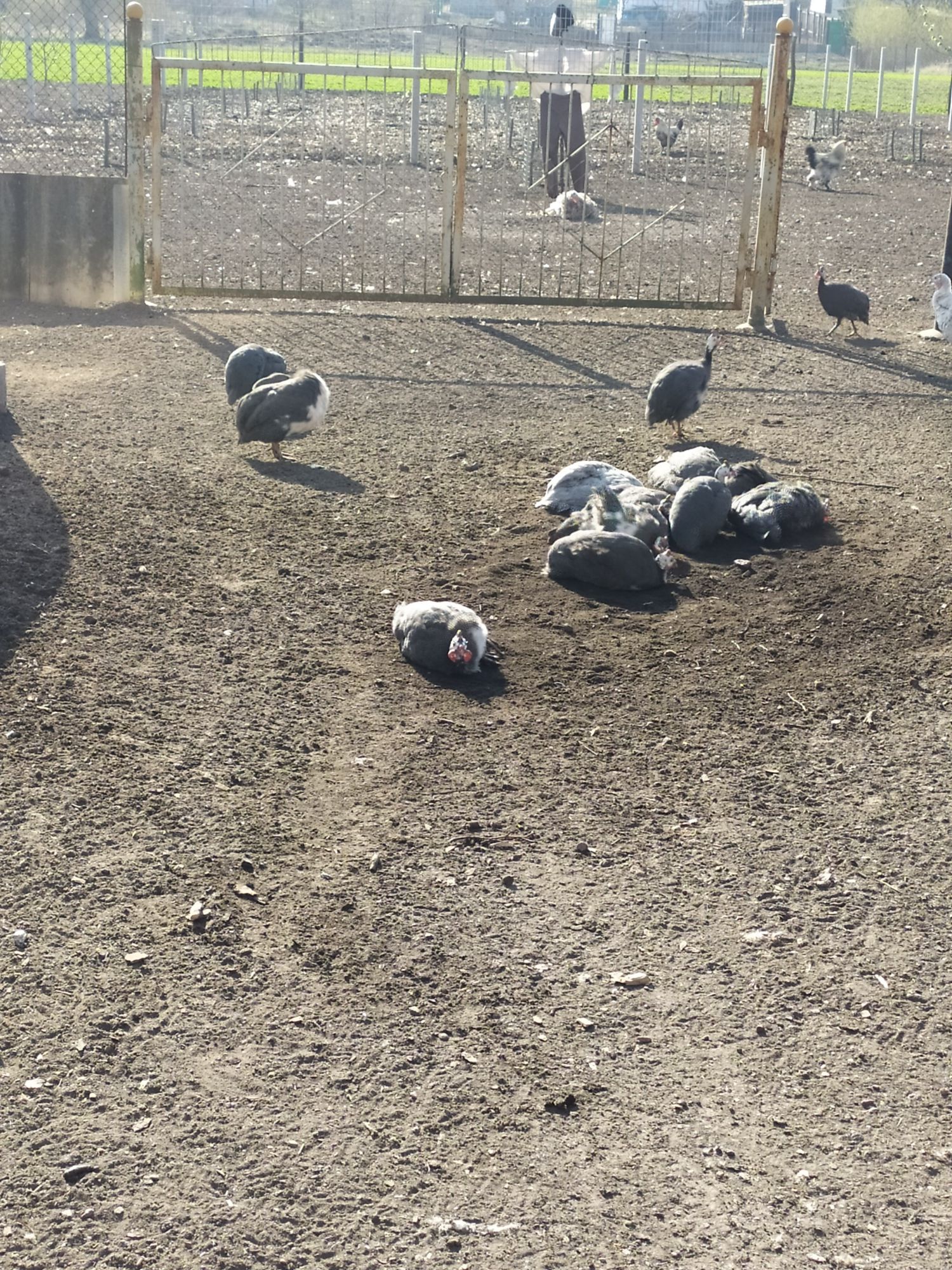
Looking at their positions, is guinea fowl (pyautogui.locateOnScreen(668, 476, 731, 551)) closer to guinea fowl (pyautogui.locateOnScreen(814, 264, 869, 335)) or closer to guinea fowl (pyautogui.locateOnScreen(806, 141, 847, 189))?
guinea fowl (pyautogui.locateOnScreen(814, 264, 869, 335))

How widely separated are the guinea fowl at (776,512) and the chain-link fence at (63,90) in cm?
1025

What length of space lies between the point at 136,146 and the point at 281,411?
489 centimetres

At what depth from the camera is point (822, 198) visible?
72.2 ft

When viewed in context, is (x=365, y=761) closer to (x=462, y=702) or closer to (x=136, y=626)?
(x=462, y=702)

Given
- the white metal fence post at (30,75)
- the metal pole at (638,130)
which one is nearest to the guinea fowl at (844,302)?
the metal pole at (638,130)

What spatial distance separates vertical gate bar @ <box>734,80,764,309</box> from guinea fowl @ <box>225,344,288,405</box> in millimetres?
5021

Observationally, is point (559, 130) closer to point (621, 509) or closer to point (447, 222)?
point (447, 222)

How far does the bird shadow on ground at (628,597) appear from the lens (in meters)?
7.01

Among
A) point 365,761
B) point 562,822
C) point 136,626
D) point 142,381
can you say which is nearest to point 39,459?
point 142,381

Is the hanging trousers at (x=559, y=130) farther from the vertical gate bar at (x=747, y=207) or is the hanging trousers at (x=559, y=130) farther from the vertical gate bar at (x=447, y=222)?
the vertical gate bar at (x=747, y=207)

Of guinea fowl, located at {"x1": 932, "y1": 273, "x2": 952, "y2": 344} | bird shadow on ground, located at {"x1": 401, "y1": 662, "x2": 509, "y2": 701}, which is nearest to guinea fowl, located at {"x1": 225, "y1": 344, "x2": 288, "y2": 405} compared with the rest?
bird shadow on ground, located at {"x1": 401, "y1": 662, "x2": 509, "y2": 701}

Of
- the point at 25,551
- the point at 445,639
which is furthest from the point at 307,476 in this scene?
the point at 445,639

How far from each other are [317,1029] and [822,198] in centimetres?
2033

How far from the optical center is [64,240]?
12773 millimetres
